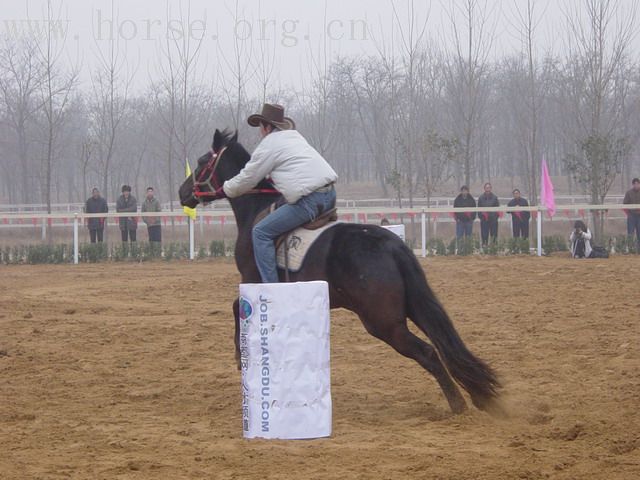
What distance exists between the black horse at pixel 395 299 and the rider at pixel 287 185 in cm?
21

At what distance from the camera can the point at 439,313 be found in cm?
681

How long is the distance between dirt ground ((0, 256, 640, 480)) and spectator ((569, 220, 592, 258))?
6.62 meters

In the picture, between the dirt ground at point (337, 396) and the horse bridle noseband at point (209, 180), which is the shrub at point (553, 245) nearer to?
the dirt ground at point (337, 396)

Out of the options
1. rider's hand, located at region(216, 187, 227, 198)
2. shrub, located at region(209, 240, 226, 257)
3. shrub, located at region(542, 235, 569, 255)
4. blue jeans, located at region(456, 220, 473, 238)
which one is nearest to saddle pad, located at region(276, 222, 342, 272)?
rider's hand, located at region(216, 187, 227, 198)

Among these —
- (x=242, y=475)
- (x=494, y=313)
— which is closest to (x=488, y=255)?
(x=494, y=313)

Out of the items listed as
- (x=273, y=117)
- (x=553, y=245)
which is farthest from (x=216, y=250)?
(x=273, y=117)

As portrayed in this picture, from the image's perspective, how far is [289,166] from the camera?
23.5 ft

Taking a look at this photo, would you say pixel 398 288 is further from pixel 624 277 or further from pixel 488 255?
pixel 488 255

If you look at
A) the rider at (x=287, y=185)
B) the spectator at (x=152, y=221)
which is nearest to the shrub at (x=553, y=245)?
the spectator at (x=152, y=221)

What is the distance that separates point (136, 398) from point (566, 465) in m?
3.81

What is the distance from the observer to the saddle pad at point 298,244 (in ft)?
23.3

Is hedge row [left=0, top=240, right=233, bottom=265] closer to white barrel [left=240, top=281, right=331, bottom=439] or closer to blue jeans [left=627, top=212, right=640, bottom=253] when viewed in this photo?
blue jeans [left=627, top=212, right=640, bottom=253]

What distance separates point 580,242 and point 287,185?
15.5 metres

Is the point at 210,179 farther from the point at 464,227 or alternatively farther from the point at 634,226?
the point at 634,226
